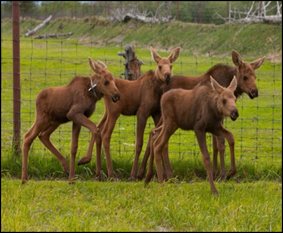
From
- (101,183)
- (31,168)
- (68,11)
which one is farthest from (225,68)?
(68,11)

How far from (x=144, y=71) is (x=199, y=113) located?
14672 mm

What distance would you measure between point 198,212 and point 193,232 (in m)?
0.60

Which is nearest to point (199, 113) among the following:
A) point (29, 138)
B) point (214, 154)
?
point (214, 154)

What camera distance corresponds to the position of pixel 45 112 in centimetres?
891

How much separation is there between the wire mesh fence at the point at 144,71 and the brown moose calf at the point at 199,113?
175 centimetres

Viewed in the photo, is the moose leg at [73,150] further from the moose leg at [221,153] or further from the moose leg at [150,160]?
the moose leg at [221,153]

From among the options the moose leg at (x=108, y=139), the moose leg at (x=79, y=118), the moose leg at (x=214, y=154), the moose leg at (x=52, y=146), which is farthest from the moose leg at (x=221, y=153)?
the moose leg at (x=52, y=146)

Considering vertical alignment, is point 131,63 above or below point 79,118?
above

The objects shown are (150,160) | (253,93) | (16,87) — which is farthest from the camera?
(16,87)

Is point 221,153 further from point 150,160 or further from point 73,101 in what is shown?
point 73,101

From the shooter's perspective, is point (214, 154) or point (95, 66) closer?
point (95, 66)

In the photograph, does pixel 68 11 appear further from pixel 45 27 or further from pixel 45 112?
pixel 45 112

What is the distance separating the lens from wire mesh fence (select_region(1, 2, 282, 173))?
12211 mm

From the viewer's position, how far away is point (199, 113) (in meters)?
8.35
